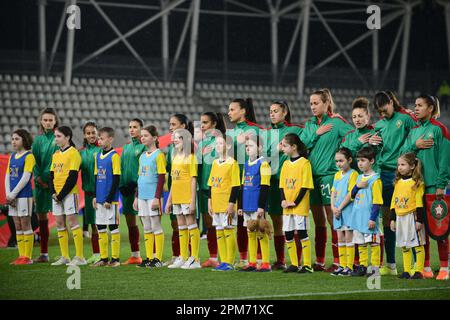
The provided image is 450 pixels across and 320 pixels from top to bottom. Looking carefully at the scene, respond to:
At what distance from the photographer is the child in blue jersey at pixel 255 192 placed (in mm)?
8070

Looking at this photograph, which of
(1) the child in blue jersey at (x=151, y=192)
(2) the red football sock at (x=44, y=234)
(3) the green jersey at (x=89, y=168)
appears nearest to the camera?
(1) the child in blue jersey at (x=151, y=192)

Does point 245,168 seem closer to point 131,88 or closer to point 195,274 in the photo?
point 195,274

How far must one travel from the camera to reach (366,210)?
7.61m

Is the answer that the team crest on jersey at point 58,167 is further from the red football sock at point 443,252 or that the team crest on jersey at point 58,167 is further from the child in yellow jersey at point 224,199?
the red football sock at point 443,252

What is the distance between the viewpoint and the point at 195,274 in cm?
798

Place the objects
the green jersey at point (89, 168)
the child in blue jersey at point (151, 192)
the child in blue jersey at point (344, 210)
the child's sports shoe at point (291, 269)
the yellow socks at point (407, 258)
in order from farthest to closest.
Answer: the green jersey at point (89, 168) → the child in blue jersey at point (151, 192) → the child's sports shoe at point (291, 269) → the child in blue jersey at point (344, 210) → the yellow socks at point (407, 258)

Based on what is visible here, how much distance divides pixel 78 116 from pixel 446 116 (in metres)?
13.3

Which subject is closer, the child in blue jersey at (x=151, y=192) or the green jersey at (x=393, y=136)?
the green jersey at (x=393, y=136)

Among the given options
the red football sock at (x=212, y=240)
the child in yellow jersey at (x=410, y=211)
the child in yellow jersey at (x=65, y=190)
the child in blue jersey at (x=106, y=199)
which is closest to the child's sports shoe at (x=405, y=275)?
the child in yellow jersey at (x=410, y=211)

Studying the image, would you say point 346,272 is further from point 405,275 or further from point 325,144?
point 325,144

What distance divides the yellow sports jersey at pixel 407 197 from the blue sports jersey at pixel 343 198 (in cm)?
46

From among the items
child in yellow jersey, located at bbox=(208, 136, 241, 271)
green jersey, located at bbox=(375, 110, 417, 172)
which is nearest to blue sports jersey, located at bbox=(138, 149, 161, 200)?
child in yellow jersey, located at bbox=(208, 136, 241, 271)
